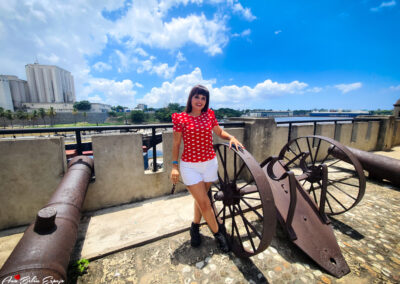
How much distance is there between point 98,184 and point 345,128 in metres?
7.82

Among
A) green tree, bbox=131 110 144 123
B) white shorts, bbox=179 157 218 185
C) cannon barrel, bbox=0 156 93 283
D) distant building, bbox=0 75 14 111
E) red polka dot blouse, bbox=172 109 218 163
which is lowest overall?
green tree, bbox=131 110 144 123

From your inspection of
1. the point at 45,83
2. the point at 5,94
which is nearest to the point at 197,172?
the point at 5,94

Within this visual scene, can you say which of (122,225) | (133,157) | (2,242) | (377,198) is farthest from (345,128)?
(2,242)

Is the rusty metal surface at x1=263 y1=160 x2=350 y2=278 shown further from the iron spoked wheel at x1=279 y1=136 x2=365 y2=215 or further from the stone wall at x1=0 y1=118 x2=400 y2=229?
the stone wall at x1=0 y1=118 x2=400 y2=229

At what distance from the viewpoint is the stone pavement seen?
6.48ft

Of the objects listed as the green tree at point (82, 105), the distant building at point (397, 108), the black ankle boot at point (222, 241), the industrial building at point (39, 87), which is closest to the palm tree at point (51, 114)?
the green tree at point (82, 105)

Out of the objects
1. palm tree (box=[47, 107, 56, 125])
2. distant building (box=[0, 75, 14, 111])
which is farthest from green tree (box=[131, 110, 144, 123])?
distant building (box=[0, 75, 14, 111])

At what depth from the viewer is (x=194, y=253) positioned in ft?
7.56

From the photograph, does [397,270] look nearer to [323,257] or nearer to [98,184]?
[323,257]

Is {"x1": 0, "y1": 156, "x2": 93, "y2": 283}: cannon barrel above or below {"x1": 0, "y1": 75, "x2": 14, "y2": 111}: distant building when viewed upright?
below

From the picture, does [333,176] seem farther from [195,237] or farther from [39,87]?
[39,87]

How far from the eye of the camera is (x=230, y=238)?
245 cm

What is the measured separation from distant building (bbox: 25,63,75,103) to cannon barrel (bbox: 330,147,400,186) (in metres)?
151

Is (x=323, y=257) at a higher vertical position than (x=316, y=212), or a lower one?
lower
